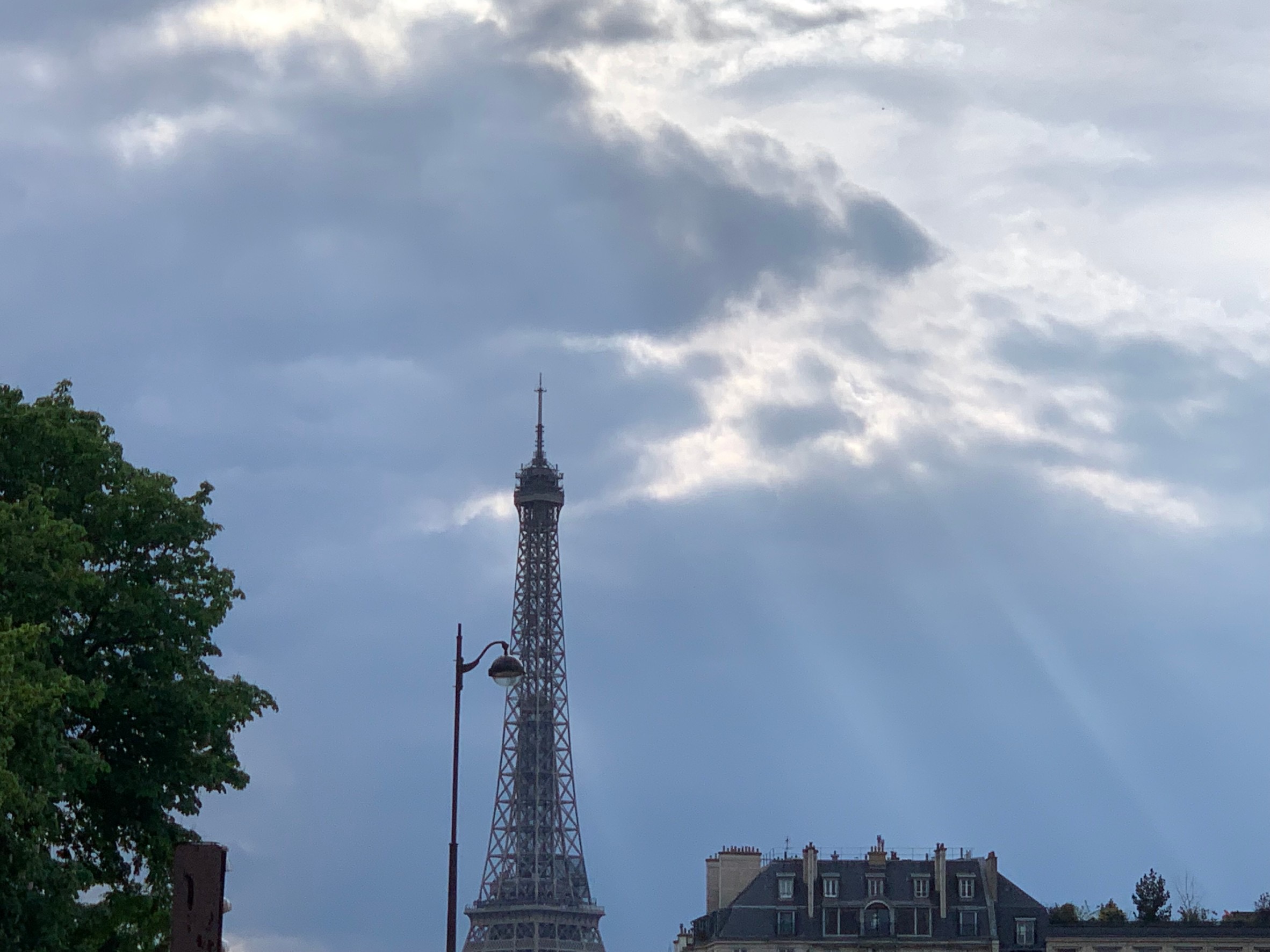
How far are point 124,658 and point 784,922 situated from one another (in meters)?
71.2

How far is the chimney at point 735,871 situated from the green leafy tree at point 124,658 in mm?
71583

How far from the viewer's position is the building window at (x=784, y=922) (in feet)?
367

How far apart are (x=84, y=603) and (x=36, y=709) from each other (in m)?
8.46

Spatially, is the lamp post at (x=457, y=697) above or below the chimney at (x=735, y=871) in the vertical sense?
below

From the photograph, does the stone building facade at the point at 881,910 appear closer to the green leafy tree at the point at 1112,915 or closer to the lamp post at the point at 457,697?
the green leafy tree at the point at 1112,915

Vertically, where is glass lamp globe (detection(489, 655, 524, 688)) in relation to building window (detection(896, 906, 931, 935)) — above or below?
below

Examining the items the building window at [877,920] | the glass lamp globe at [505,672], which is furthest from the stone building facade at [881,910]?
the glass lamp globe at [505,672]

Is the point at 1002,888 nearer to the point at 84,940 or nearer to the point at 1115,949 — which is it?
the point at 1115,949

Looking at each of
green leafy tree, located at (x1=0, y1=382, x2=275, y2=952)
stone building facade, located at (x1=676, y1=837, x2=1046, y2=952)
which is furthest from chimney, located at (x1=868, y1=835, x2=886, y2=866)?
green leafy tree, located at (x1=0, y1=382, x2=275, y2=952)

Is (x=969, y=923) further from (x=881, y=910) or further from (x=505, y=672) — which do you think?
(x=505, y=672)

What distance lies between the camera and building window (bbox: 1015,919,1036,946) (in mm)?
110312

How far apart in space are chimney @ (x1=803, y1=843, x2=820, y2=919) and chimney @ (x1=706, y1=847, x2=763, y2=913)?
13.6ft

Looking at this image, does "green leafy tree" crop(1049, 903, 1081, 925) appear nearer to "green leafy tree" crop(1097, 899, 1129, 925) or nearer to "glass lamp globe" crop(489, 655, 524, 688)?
"green leafy tree" crop(1097, 899, 1129, 925)

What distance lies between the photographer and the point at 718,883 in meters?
119
